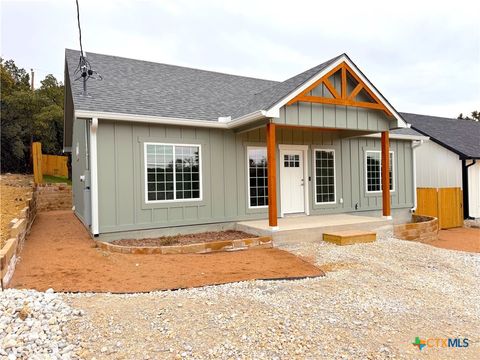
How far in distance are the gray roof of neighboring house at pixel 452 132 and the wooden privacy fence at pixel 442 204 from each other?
239cm

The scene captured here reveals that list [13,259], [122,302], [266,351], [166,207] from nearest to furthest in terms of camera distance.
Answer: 1. [266,351]
2. [122,302]
3. [13,259]
4. [166,207]

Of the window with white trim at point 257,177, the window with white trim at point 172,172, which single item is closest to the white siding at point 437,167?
the window with white trim at point 257,177

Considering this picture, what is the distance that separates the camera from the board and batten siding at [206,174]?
7.21 m

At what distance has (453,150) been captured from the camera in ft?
44.8

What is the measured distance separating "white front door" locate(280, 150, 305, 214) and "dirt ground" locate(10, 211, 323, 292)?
3113mm

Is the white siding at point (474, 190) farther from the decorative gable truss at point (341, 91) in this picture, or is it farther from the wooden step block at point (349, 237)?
the wooden step block at point (349, 237)

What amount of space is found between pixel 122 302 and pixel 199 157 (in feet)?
16.0

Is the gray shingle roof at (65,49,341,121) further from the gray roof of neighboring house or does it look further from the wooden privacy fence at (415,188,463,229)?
the gray roof of neighboring house

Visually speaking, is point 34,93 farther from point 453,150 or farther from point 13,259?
point 453,150

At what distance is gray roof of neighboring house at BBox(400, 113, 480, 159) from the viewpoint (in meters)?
14.0

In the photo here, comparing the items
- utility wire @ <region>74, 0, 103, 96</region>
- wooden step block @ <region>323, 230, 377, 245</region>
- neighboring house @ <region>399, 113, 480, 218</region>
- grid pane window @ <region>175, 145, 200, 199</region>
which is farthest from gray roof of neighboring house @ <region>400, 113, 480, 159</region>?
utility wire @ <region>74, 0, 103, 96</region>

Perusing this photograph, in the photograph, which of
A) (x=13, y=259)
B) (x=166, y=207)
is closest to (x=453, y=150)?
(x=166, y=207)

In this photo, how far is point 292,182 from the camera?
9836 mm

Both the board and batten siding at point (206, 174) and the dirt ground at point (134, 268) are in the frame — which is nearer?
the dirt ground at point (134, 268)
